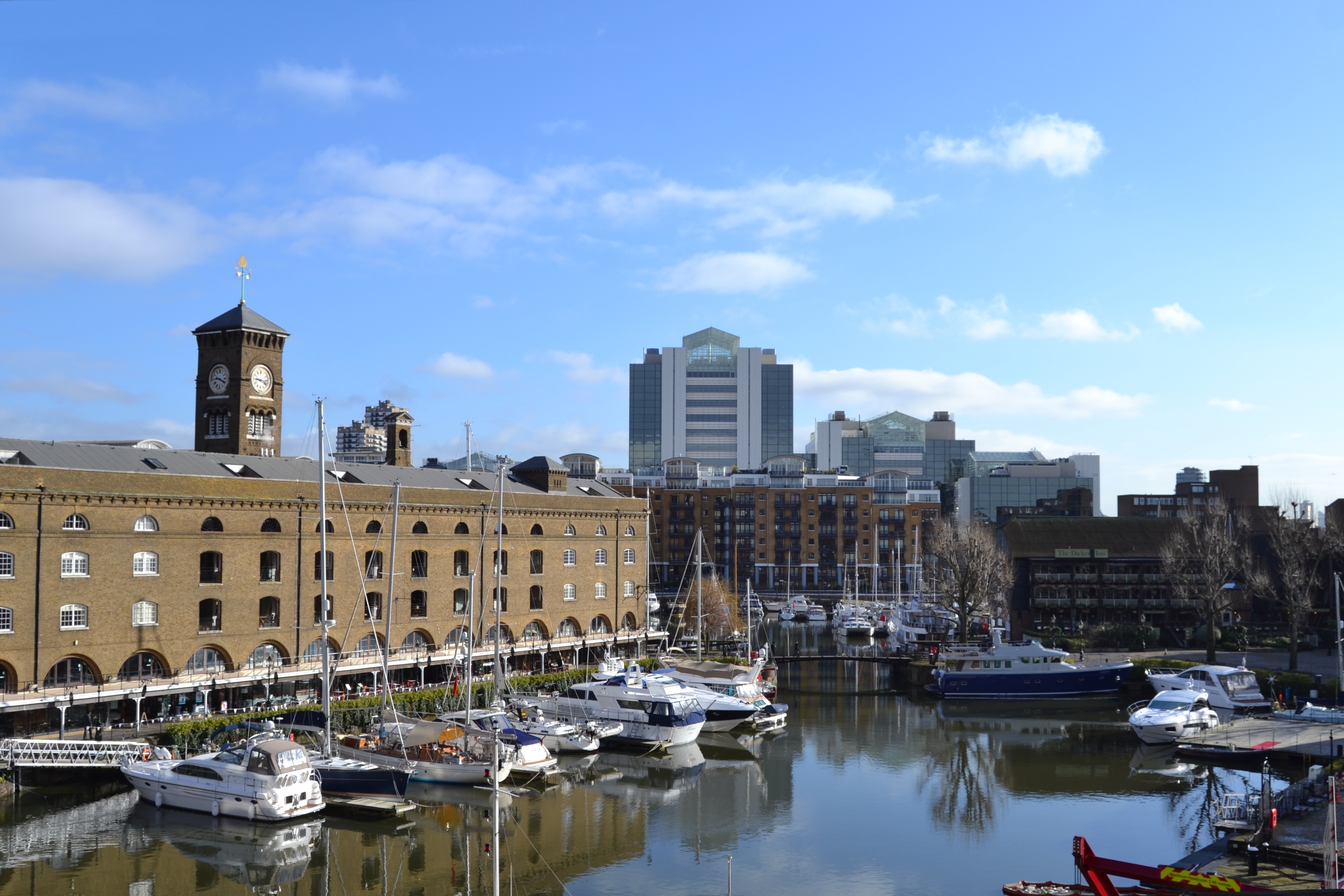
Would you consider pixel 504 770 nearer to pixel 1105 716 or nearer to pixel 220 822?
pixel 220 822

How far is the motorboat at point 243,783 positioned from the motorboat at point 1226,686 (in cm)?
4155

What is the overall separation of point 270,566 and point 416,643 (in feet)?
32.3

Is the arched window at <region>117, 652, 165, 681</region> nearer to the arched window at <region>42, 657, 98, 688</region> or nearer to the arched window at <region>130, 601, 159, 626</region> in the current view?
the arched window at <region>42, 657, 98, 688</region>

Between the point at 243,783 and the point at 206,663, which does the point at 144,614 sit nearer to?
the point at 206,663

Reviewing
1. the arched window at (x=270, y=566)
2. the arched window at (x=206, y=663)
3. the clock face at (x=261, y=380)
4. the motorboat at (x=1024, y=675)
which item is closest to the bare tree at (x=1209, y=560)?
the motorboat at (x=1024, y=675)

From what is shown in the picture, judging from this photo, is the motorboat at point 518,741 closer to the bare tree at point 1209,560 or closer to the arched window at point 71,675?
the arched window at point 71,675

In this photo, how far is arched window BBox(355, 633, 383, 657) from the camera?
56.1 metres

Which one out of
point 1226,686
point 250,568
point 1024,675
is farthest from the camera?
point 1024,675

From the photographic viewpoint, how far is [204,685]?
4809 centimetres

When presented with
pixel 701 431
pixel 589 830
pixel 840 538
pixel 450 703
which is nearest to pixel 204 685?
pixel 450 703

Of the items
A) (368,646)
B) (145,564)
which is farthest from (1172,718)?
(145,564)

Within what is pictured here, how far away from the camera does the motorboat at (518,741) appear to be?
41406mm

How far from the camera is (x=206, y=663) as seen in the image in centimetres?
4959

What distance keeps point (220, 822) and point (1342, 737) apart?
44.1 meters
